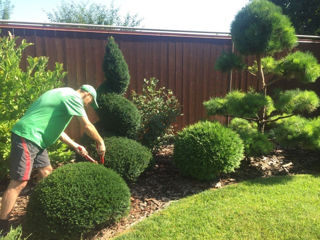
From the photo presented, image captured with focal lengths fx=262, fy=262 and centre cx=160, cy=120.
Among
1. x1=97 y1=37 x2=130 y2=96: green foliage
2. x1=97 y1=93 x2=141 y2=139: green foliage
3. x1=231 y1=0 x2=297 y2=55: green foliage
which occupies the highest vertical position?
x1=231 y1=0 x2=297 y2=55: green foliage

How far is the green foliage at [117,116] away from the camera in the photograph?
387 centimetres

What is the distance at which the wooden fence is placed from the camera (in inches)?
201

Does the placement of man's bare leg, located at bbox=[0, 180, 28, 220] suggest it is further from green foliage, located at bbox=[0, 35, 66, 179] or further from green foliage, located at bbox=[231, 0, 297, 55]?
green foliage, located at bbox=[231, 0, 297, 55]

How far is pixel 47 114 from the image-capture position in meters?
2.67

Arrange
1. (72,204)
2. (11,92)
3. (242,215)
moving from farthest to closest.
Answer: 1. (11,92)
2. (242,215)
3. (72,204)

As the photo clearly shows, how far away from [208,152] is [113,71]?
6.06ft

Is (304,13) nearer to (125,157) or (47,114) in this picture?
(125,157)

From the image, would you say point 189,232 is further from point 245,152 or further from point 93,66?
point 93,66

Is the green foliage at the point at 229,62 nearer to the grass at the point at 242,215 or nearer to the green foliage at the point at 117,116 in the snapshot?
the green foliage at the point at 117,116

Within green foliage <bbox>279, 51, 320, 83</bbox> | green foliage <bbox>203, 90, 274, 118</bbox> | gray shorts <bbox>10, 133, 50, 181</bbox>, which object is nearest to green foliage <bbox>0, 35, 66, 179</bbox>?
gray shorts <bbox>10, 133, 50, 181</bbox>

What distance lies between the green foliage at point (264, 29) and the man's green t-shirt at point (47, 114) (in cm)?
280

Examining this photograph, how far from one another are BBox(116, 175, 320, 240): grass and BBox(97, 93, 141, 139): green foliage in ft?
4.39

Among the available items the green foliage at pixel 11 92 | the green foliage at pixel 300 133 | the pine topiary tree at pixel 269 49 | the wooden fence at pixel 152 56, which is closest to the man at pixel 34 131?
the green foliage at pixel 11 92

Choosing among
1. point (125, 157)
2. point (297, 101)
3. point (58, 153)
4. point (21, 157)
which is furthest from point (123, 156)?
point (297, 101)
